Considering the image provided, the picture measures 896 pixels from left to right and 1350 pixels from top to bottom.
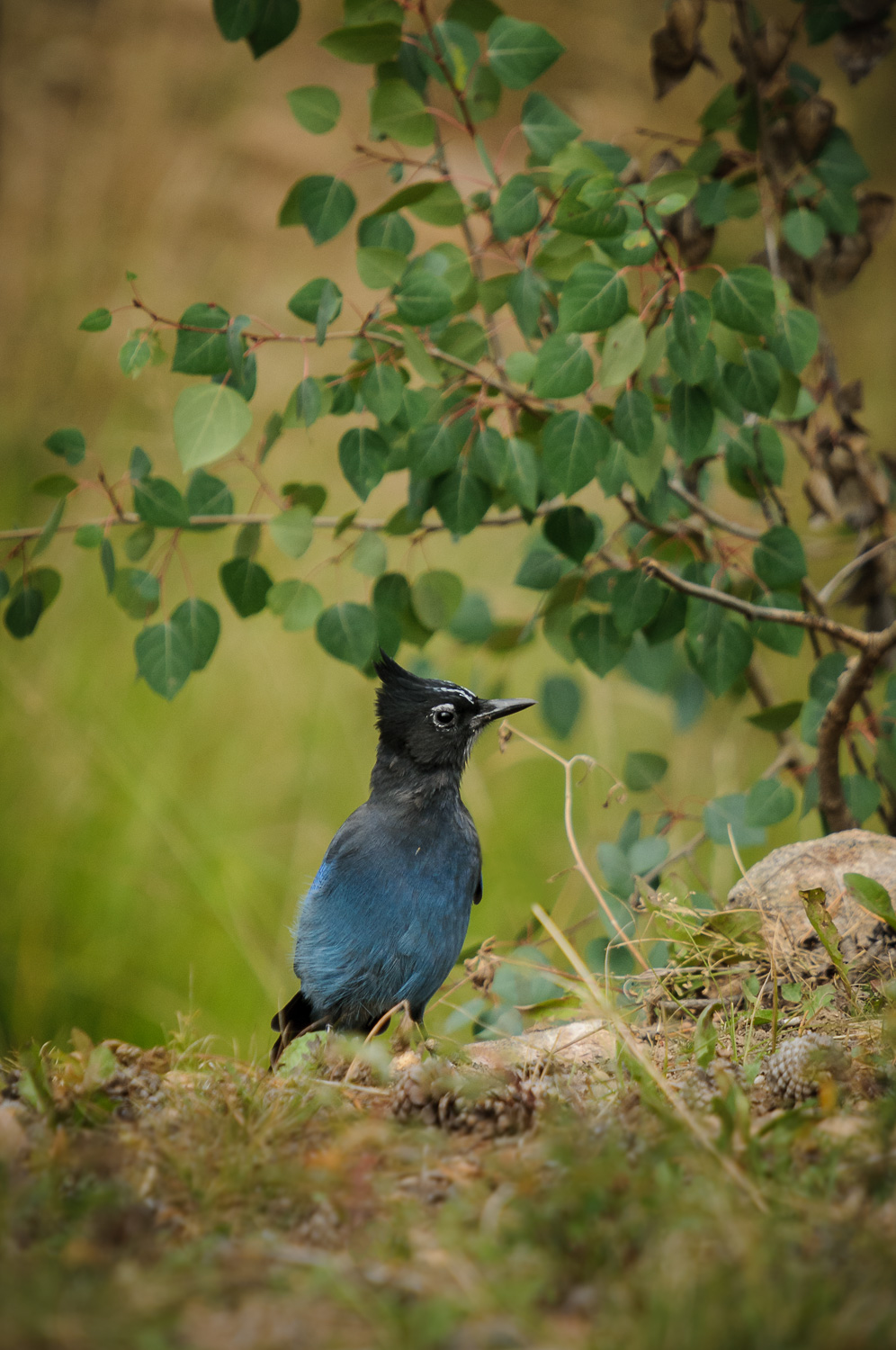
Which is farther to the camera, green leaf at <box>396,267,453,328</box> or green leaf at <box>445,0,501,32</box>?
green leaf at <box>445,0,501,32</box>

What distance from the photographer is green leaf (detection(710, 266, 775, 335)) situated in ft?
6.85

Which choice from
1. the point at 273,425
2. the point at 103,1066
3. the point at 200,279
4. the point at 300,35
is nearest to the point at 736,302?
the point at 273,425

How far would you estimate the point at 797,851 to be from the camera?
8.26ft

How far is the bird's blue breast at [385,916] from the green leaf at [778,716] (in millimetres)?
847

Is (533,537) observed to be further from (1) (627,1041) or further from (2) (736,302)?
(1) (627,1041)

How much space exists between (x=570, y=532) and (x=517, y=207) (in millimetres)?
715

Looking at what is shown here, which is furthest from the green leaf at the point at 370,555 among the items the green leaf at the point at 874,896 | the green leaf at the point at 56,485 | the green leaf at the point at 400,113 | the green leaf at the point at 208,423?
the green leaf at the point at 874,896

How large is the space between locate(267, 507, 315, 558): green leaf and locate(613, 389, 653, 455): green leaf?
725 mm

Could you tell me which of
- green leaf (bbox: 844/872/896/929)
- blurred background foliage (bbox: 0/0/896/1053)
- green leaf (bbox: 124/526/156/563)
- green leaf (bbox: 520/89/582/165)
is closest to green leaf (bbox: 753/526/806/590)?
green leaf (bbox: 844/872/896/929)

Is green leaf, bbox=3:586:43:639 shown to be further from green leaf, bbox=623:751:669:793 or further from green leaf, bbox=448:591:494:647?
green leaf, bbox=623:751:669:793

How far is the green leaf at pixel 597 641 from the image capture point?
2.66 meters

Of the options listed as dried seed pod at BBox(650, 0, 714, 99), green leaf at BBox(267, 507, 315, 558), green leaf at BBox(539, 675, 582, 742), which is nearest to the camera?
green leaf at BBox(267, 507, 315, 558)

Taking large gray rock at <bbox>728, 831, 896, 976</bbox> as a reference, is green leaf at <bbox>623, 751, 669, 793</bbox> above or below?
below

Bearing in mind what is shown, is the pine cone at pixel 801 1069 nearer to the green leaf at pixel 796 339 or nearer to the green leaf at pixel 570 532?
the green leaf at pixel 570 532
